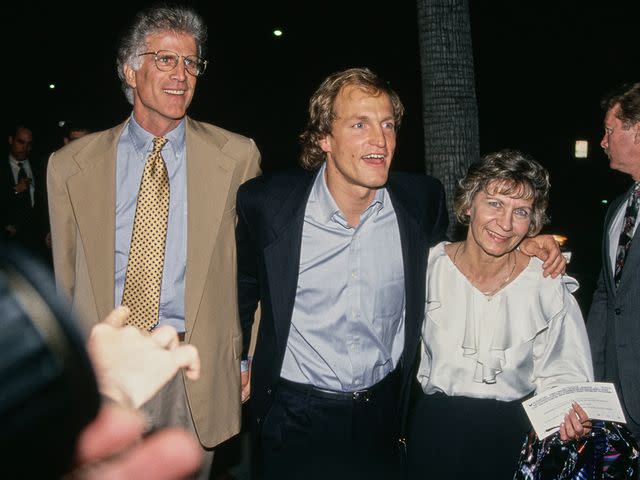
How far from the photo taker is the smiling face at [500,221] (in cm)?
267

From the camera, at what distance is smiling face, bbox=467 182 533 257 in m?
2.67

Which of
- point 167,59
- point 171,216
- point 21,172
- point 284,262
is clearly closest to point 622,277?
point 284,262

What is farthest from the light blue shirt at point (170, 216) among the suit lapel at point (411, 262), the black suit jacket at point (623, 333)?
the black suit jacket at point (623, 333)

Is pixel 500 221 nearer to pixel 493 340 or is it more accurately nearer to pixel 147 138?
pixel 493 340

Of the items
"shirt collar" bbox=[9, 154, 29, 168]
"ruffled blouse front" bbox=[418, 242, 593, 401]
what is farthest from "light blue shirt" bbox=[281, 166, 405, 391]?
"shirt collar" bbox=[9, 154, 29, 168]

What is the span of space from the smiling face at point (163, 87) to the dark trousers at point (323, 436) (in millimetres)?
1423

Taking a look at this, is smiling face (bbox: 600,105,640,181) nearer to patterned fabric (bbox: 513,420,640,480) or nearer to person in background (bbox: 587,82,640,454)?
person in background (bbox: 587,82,640,454)

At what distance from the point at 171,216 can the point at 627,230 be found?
102 inches

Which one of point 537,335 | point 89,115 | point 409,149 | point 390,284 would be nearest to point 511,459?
point 537,335

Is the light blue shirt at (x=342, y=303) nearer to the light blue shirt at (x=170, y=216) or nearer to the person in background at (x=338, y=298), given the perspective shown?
the person in background at (x=338, y=298)

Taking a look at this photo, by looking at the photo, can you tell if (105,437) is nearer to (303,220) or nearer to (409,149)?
(303,220)

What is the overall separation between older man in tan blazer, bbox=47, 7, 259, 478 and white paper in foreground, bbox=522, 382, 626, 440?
144cm

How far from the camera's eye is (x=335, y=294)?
104 inches

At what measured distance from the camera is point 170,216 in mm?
2625
